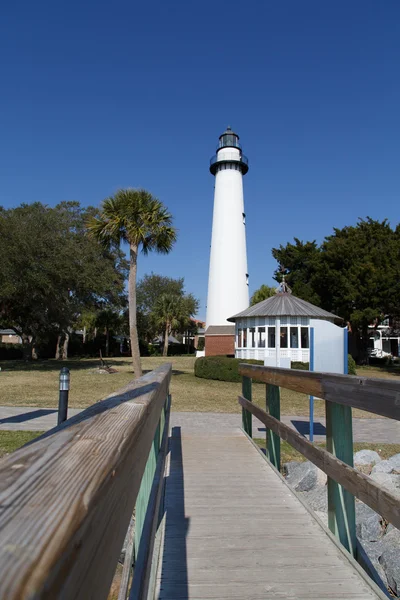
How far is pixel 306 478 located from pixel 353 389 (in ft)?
12.2

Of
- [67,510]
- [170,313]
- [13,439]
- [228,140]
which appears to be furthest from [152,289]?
[67,510]

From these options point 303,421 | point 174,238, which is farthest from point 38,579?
point 174,238

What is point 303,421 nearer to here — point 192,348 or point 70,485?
point 70,485

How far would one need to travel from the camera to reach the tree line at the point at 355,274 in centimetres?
3344

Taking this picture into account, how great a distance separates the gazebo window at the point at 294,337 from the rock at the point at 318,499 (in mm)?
19211

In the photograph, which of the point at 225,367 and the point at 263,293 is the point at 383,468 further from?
the point at 263,293

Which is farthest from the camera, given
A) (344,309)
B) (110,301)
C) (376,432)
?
(110,301)

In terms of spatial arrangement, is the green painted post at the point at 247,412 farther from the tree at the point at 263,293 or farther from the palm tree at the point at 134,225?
the tree at the point at 263,293

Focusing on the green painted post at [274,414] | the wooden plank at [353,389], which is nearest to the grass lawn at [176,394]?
the green painted post at [274,414]

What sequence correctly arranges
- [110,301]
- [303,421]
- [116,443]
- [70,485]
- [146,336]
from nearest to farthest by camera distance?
[70,485]
[116,443]
[303,421]
[110,301]
[146,336]

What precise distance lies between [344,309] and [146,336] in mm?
32253

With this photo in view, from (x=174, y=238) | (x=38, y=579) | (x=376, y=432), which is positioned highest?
(x=174, y=238)

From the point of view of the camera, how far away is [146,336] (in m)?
62.3

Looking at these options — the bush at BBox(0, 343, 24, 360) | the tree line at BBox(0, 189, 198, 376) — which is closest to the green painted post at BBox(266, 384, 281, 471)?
the tree line at BBox(0, 189, 198, 376)
